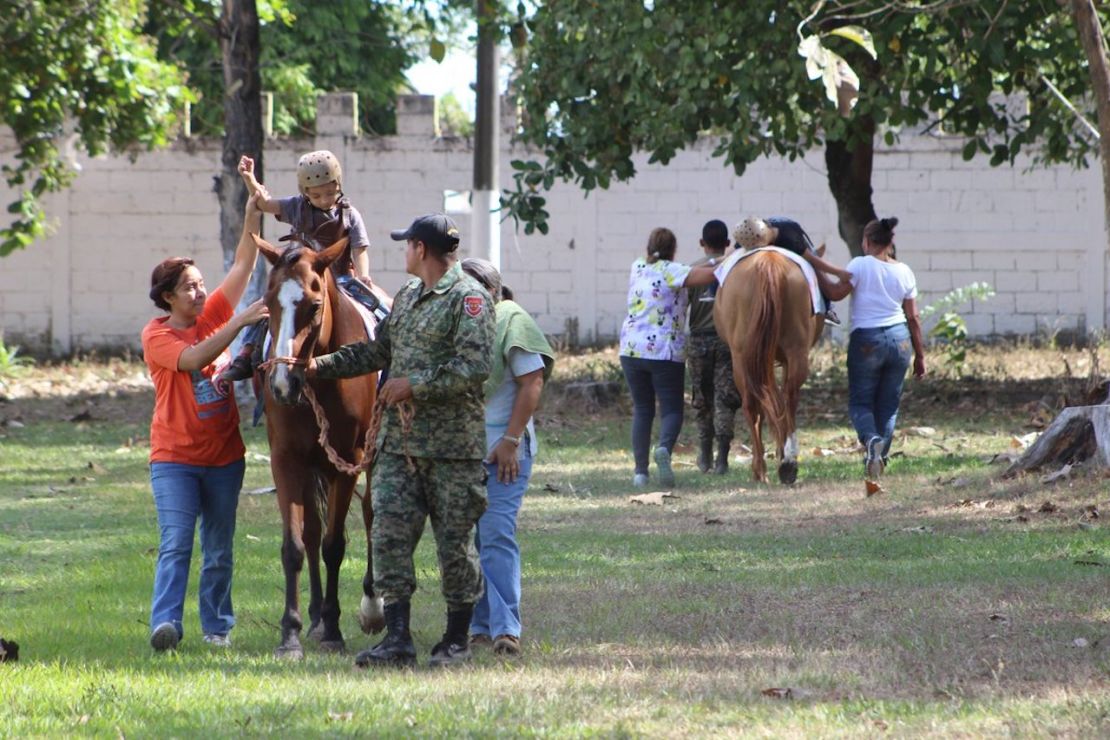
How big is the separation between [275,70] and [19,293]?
698 cm

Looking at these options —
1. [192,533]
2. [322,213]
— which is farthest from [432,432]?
[322,213]

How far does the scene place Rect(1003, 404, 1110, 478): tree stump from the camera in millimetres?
11445

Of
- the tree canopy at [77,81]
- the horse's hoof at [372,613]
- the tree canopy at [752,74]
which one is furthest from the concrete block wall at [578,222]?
the horse's hoof at [372,613]

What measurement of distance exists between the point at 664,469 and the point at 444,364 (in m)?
6.50

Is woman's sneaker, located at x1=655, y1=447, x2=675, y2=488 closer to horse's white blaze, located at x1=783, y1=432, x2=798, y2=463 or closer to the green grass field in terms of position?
the green grass field

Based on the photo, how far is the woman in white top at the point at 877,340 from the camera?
12.9 metres

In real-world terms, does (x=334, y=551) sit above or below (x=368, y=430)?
below

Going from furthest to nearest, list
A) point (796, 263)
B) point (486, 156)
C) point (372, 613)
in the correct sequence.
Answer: point (486, 156)
point (796, 263)
point (372, 613)

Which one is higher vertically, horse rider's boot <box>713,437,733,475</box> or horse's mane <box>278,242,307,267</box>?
horse's mane <box>278,242,307,267</box>

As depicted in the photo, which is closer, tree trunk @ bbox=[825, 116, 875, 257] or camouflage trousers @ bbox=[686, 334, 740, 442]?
camouflage trousers @ bbox=[686, 334, 740, 442]

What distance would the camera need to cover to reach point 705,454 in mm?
13555

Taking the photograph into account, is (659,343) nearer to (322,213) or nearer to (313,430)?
(322,213)

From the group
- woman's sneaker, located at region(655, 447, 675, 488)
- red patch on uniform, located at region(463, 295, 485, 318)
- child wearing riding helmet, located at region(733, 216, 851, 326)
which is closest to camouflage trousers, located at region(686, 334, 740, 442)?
woman's sneaker, located at region(655, 447, 675, 488)

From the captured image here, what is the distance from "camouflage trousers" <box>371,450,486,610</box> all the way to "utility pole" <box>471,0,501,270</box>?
36.8 ft
